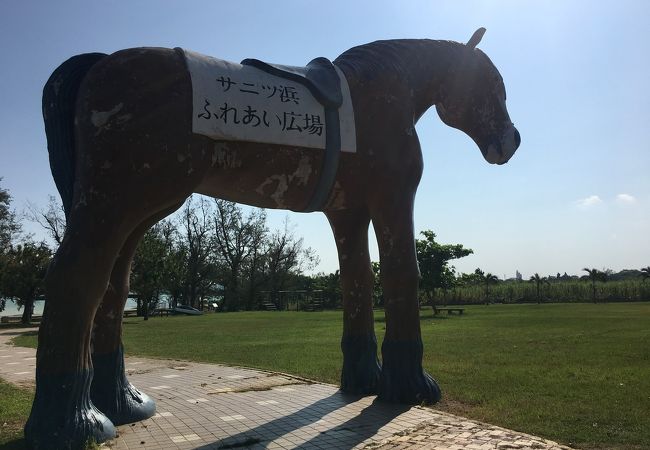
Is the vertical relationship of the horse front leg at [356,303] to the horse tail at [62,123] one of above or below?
below

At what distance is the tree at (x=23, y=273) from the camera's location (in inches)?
885

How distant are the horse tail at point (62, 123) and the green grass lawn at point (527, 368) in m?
3.82

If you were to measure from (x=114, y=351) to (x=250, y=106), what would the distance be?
2.39 m

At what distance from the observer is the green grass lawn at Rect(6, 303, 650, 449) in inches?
173

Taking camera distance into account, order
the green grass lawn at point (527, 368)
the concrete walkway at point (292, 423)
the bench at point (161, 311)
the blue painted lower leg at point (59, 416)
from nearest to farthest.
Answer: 1. the blue painted lower leg at point (59, 416)
2. the concrete walkway at point (292, 423)
3. the green grass lawn at point (527, 368)
4. the bench at point (161, 311)

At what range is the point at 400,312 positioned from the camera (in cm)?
480

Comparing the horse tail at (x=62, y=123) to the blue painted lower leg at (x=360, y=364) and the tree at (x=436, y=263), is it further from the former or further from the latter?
the tree at (x=436, y=263)

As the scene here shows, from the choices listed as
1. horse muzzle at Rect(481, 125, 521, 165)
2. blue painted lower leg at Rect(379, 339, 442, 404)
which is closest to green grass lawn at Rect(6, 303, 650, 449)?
blue painted lower leg at Rect(379, 339, 442, 404)

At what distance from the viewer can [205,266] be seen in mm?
41875

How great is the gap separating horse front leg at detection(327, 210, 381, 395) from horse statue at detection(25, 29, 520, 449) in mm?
14

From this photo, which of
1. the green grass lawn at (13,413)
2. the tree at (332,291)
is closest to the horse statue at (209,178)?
the green grass lawn at (13,413)

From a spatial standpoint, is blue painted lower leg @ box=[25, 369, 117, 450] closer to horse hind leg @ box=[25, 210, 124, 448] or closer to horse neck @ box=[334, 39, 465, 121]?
horse hind leg @ box=[25, 210, 124, 448]

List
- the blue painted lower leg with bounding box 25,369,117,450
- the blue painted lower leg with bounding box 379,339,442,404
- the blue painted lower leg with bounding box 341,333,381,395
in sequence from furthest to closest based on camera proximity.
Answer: the blue painted lower leg with bounding box 341,333,381,395 → the blue painted lower leg with bounding box 379,339,442,404 → the blue painted lower leg with bounding box 25,369,117,450

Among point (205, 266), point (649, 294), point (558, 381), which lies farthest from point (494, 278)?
point (558, 381)
